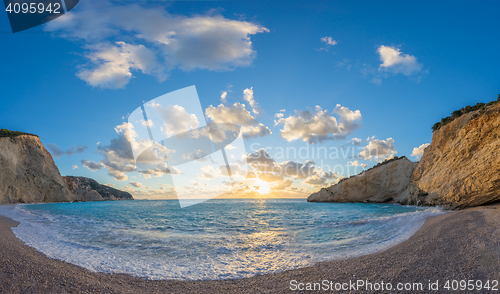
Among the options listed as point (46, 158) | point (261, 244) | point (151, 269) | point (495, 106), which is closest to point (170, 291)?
point (151, 269)

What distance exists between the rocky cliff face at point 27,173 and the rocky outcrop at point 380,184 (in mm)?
68852

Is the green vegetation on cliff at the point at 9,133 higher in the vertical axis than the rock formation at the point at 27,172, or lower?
higher

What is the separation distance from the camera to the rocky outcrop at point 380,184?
38.6 metres

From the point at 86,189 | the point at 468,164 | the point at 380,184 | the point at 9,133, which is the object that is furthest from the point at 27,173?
the point at 380,184

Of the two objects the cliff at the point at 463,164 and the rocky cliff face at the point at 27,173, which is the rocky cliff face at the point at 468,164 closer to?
the cliff at the point at 463,164

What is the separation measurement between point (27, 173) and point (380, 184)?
73737mm

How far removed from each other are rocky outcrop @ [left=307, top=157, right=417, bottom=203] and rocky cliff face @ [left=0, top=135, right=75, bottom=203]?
68.9 m

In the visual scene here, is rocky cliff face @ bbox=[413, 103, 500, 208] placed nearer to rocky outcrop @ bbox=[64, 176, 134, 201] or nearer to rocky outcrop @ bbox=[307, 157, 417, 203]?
rocky outcrop @ bbox=[307, 157, 417, 203]

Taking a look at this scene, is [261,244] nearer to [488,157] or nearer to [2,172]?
[488,157]

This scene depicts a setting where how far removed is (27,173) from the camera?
43500mm

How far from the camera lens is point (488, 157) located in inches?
571

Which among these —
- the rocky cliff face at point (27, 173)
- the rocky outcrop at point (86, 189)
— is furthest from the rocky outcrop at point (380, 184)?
the rocky outcrop at point (86, 189)

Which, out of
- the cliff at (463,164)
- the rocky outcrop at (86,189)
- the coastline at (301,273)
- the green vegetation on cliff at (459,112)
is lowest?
the rocky outcrop at (86,189)

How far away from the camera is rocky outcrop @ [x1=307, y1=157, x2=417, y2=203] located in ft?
127
